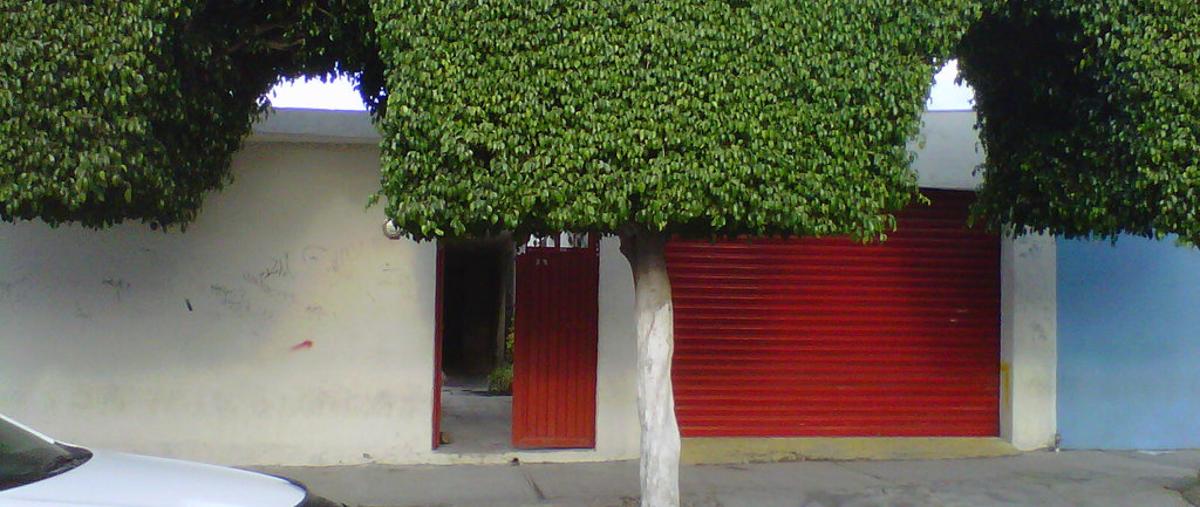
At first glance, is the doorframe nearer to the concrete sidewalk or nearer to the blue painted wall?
the concrete sidewalk

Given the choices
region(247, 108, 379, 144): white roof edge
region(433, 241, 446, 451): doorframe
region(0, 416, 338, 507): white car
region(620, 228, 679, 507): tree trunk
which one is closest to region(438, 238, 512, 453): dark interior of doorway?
region(433, 241, 446, 451): doorframe

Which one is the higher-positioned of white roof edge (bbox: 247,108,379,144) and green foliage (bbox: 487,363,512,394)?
white roof edge (bbox: 247,108,379,144)

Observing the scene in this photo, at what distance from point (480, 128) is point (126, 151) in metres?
2.22

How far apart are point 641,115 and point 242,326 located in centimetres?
444

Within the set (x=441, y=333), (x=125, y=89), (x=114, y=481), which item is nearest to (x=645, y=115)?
(x=125, y=89)

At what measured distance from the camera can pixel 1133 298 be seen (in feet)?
33.1

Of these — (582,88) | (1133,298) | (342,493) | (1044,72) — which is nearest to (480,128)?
(582,88)

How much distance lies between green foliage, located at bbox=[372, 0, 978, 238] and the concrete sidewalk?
8.08 feet

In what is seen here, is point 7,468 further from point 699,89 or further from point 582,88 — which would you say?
point 699,89

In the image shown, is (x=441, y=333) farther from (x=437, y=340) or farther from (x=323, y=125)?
(x=323, y=125)

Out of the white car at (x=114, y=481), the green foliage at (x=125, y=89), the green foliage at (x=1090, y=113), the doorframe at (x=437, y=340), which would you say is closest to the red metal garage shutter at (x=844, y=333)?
the green foliage at (x=1090, y=113)

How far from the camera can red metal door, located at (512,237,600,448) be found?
910cm

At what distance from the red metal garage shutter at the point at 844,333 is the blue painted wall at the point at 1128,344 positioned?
27.1 inches

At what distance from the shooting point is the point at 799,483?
8.36m
